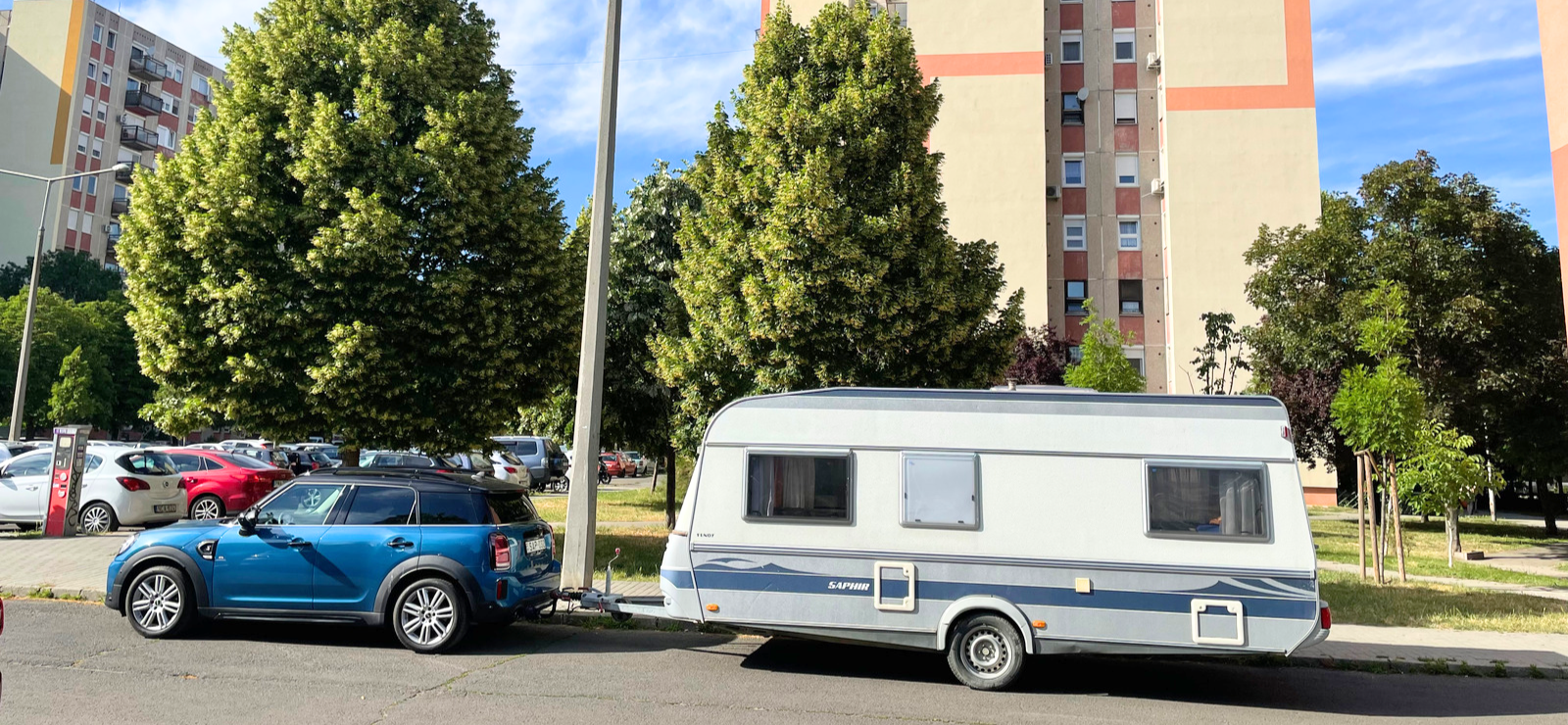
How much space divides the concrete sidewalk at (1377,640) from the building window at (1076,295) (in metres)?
26.5

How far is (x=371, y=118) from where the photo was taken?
12.1 meters

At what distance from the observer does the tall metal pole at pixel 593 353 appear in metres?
10.6

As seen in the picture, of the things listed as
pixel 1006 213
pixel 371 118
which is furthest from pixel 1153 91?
pixel 371 118

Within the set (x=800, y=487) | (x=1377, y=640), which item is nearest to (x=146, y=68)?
(x=800, y=487)

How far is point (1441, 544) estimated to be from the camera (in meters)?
22.5

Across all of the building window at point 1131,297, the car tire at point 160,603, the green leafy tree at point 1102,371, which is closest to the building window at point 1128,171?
the building window at point 1131,297

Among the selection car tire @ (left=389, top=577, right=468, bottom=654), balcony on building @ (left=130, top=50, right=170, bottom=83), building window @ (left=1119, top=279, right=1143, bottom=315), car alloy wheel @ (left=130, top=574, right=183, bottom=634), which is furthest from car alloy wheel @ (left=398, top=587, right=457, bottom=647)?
balcony on building @ (left=130, top=50, right=170, bottom=83)

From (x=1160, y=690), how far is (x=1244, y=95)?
111 ft

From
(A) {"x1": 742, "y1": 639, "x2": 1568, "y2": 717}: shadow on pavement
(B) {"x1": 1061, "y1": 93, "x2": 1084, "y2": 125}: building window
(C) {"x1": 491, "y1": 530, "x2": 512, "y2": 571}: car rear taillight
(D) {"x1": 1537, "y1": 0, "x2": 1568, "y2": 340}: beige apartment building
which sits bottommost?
(A) {"x1": 742, "y1": 639, "x2": 1568, "y2": 717}: shadow on pavement

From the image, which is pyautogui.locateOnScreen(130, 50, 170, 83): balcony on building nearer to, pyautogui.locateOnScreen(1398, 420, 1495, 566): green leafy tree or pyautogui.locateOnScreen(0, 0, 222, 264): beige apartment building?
pyautogui.locateOnScreen(0, 0, 222, 264): beige apartment building

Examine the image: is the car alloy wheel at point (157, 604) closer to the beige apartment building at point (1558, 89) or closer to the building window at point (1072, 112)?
the beige apartment building at point (1558, 89)

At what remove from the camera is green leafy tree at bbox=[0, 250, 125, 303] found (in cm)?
5684

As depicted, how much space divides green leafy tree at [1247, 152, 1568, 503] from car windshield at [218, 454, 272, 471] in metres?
24.8

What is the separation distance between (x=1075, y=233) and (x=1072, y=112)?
16.8 feet
